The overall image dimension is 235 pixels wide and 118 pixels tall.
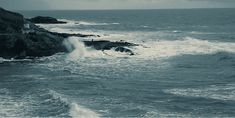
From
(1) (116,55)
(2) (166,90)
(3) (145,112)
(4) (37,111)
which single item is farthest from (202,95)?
(1) (116,55)

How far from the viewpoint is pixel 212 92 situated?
3266 centimetres

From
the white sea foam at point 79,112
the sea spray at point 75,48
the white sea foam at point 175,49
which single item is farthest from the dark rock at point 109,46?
the white sea foam at point 79,112

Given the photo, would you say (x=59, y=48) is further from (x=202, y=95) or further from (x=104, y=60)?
(x=202, y=95)

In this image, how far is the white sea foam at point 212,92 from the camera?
31.2 m

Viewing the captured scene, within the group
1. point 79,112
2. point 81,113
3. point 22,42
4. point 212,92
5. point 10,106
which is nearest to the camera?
point 81,113

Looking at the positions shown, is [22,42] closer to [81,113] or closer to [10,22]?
[10,22]

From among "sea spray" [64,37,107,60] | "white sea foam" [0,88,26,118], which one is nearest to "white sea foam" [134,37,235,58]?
"sea spray" [64,37,107,60]

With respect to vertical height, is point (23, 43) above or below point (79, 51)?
above

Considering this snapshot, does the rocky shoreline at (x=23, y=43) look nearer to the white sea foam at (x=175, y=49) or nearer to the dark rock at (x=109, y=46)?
the dark rock at (x=109, y=46)

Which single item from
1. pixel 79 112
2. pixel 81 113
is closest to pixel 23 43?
pixel 79 112

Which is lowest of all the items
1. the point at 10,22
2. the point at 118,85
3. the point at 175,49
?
the point at 118,85

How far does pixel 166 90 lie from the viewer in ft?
110

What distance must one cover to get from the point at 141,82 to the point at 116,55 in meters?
19.8

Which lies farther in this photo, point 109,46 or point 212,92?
point 109,46
